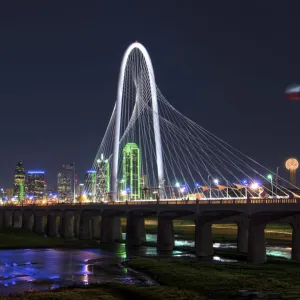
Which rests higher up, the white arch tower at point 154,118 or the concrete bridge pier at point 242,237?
the white arch tower at point 154,118

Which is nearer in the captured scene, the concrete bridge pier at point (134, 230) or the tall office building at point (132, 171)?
the concrete bridge pier at point (134, 230)

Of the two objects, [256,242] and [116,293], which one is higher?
[256,242]

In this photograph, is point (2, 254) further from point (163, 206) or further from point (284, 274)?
point (284, 274)

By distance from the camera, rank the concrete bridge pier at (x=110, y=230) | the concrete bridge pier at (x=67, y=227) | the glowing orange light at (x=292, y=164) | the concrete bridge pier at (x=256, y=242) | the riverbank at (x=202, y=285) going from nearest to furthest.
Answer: the riverbank at (x=202, y=285) → the concrete bridge pier at (x=256, y=242) → the concrete bridge pier at (x=110, y=230) → the glowing orange light at (x=292, y=164) → the concrete bridge pier at (x=67, y=227)

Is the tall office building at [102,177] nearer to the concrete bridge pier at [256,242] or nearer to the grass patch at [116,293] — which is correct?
the concrete bridge pier at [256,242]

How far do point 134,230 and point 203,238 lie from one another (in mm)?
22352

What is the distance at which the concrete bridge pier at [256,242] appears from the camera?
56.3m

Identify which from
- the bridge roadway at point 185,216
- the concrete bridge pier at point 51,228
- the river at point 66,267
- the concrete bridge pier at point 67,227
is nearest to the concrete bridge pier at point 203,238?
the bridge roadway at point 185,216

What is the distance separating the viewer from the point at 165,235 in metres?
80.2

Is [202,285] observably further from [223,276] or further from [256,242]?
[256,242]

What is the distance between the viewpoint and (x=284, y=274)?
45.0 meters

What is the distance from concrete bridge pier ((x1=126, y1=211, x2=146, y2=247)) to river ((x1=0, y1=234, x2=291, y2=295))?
4728 millimetres

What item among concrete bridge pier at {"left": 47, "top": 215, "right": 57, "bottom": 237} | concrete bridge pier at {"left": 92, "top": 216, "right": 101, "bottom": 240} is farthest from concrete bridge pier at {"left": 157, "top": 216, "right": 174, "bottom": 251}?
concrete bridge pier at {"left": 47, "top": 215, "right": 57, "bottom": 237}

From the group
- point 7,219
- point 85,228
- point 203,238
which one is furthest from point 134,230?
point 7,219
